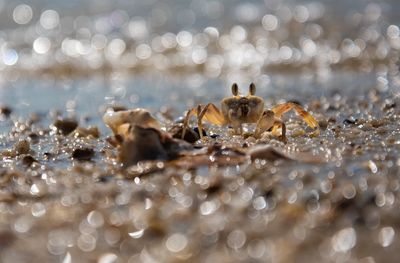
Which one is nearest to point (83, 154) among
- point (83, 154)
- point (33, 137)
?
point (83, 154)

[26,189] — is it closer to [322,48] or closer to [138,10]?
[322,48]

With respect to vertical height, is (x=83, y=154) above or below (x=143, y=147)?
below

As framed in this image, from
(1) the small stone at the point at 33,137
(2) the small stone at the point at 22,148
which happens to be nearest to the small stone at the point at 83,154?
(2) the small stone at the point at 22,148

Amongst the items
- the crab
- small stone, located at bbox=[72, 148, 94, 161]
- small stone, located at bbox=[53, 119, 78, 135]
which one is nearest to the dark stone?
the crab

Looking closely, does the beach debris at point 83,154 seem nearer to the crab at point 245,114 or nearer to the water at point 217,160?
the water at point 217,160

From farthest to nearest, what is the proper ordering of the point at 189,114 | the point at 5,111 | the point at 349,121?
the point at 5,111 → the point at 349,121 → the point at 189,114

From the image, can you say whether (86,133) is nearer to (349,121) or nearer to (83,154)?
(83,154)

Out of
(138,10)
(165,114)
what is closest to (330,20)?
(138,10)

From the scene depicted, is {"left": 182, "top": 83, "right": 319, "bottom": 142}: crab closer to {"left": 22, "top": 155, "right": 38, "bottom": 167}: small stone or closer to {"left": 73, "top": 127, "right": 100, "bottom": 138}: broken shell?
{"left": 73, "top": 127, "right": 100, "bottom": 138}: broken shell
